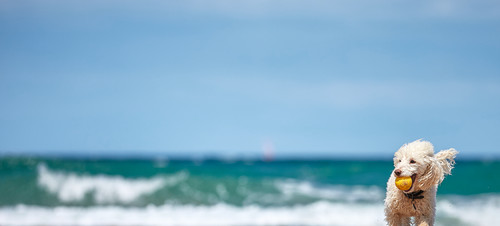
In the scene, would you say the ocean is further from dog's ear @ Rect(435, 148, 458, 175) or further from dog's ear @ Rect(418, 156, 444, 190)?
dog's ear @ Rect(418, 156, 444, 190)

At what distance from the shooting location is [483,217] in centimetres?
1284

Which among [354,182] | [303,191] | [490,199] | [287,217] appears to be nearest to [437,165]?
[287,217]

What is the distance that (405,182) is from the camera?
512 cm

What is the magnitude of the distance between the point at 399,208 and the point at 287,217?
8.22 meters

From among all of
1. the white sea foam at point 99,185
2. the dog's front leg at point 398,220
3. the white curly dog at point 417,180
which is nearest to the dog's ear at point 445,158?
the white curly dog at point 417,180

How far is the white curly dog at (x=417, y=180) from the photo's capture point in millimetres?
5160

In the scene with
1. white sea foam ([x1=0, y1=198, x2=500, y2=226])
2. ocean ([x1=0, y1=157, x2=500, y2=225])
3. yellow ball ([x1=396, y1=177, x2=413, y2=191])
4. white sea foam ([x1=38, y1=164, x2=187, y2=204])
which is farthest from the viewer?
white sea foam ([x1=38, y1=164, x2=187, y2=204])

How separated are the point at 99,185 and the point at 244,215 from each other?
8.71m

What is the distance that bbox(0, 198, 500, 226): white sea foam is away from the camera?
12414 mm

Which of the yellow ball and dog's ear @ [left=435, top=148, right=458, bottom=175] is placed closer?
the yellow ball

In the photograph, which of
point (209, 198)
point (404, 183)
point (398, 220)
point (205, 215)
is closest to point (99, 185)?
point (209, 198)

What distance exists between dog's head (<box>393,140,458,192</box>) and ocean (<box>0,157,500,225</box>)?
6.11 meters

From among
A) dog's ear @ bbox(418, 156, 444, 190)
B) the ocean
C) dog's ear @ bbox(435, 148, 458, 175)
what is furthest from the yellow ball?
the ocean

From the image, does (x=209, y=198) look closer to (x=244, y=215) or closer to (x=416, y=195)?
(x=244, y=215)
